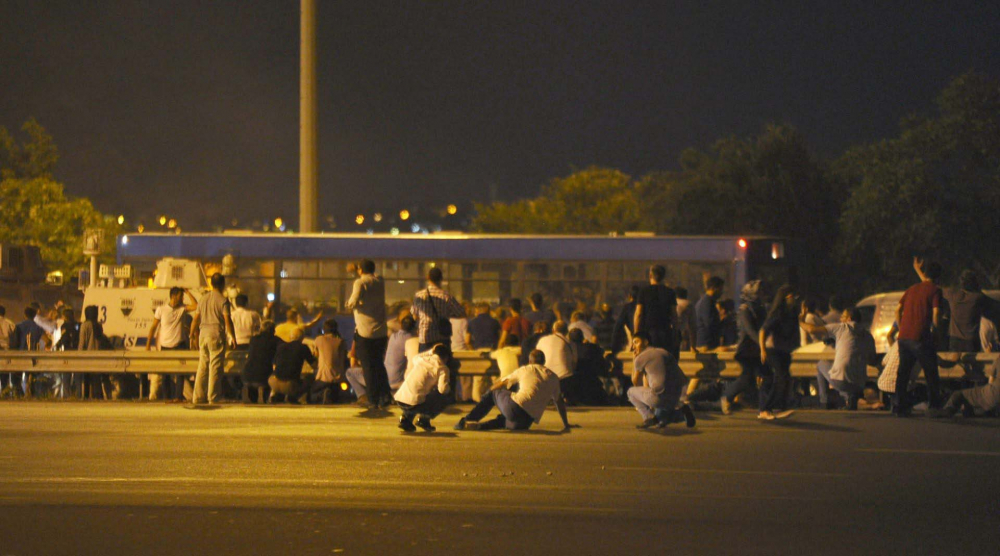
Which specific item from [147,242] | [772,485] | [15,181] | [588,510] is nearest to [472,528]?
[588,510]

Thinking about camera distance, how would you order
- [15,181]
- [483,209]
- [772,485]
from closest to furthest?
[772,485] → [15,181] → [483,209]

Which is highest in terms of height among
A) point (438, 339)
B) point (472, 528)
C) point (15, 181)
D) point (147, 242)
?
point (15, 181)

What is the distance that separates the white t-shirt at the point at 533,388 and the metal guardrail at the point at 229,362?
3054 mm

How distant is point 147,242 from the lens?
80.3 feet

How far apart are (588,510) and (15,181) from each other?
4941cm

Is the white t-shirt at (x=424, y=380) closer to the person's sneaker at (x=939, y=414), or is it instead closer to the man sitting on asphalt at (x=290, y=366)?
the man sitting on asphalt at (x=290, y=366)

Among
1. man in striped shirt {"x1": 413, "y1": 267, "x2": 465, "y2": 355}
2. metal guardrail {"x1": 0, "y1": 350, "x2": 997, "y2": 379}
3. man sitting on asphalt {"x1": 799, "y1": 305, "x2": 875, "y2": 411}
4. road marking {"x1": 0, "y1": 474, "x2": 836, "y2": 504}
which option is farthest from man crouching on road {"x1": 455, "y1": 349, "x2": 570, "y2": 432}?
man sitting on asphalt {"x1": 799, "y1": 305, "x2": 875, "y2": 411}

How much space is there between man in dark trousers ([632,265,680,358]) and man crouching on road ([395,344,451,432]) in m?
2.94

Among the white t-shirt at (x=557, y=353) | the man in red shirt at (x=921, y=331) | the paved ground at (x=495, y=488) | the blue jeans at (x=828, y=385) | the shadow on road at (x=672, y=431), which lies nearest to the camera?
the paved ground at (x=495, y=488)

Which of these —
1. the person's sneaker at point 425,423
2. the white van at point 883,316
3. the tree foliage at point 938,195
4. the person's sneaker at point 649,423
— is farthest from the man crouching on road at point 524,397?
the tree foliage at point 938,195

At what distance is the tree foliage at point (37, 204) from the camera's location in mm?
52875

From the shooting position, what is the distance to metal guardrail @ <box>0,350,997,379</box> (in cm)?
1503

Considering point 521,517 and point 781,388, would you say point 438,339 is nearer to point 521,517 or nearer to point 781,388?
point 781,388

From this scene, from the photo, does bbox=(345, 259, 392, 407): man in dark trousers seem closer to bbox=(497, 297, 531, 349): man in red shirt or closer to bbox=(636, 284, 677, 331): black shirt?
bbox=(497, 297, 531, 349): man in red shirt
